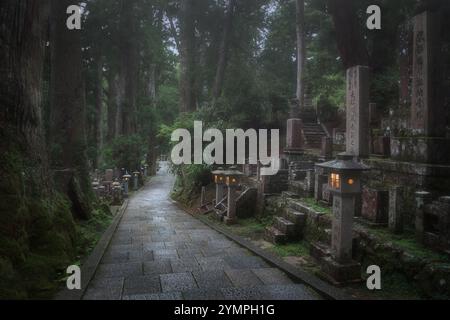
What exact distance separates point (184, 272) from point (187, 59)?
18.3 m

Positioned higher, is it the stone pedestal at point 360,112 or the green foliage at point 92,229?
the stone pedestal at point 360,112

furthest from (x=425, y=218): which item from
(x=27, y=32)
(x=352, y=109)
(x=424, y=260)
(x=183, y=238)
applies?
(x=27, y=32)

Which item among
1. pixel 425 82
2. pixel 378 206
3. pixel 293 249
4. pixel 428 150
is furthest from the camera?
pixel 293 249

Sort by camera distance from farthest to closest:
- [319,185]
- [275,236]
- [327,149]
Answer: [327,149]
[319,185]
[275,236]

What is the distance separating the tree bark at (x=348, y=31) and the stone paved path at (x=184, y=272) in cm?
1047

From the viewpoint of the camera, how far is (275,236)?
880cm

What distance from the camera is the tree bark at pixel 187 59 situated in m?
22.5

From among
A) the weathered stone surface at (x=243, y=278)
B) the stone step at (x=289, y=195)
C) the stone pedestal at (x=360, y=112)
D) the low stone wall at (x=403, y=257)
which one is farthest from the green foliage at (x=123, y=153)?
the weathered stone surface at (x=243, y=278)

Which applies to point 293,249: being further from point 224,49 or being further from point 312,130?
point 224,49

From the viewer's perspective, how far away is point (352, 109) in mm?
10391

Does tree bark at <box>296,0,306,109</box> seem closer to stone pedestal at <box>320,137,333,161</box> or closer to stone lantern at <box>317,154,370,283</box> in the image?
stone pedestal at <box>320,137,333,161</box>

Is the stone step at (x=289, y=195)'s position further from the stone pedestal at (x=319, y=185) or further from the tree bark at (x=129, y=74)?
the tree bark at (x=129, y=74)

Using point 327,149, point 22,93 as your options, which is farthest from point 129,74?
point 22,93
